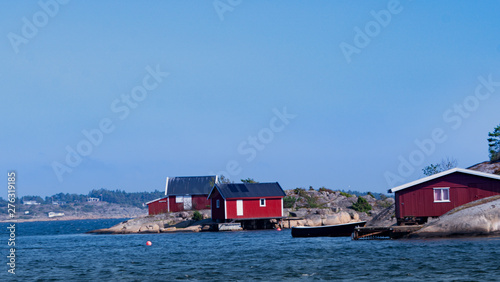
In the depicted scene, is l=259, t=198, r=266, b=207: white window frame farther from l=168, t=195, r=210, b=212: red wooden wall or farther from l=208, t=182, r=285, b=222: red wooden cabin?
l=168, t=195, r=210, b=212: red wooden wall

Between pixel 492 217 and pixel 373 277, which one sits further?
pixel 492 217

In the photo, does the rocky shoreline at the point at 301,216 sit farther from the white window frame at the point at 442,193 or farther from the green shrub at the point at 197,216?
the white window frame at the point at 442,193

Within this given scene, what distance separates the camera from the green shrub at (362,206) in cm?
8238

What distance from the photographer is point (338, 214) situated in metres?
72.0

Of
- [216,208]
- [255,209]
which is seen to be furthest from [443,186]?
[216,208]

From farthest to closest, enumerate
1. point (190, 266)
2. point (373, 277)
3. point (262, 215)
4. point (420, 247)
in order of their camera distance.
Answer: point (262, 215)
point (420, 247)
point (190, 266)
point (373, 277)

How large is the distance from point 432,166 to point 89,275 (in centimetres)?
6447

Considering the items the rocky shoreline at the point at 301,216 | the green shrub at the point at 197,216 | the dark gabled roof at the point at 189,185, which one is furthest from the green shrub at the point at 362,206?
the green shrub at the point at 197,216

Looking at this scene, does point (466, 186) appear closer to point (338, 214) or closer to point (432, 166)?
point (338, 214)

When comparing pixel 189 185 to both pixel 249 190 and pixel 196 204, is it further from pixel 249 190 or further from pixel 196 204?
pixel 249 190

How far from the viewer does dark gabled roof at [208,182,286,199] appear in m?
71.0

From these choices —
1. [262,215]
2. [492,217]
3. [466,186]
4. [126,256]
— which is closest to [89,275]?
[126,256]

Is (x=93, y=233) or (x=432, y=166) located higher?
(x=432, y=166)

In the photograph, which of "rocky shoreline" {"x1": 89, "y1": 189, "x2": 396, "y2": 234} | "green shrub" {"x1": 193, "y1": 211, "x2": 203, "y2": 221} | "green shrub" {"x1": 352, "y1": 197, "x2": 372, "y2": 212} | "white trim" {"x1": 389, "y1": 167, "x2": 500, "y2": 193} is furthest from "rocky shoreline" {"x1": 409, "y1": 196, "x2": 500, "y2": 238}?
"green shrub" {"x1": 193, "y1": 211, "x2": 203, "y2": 221}
